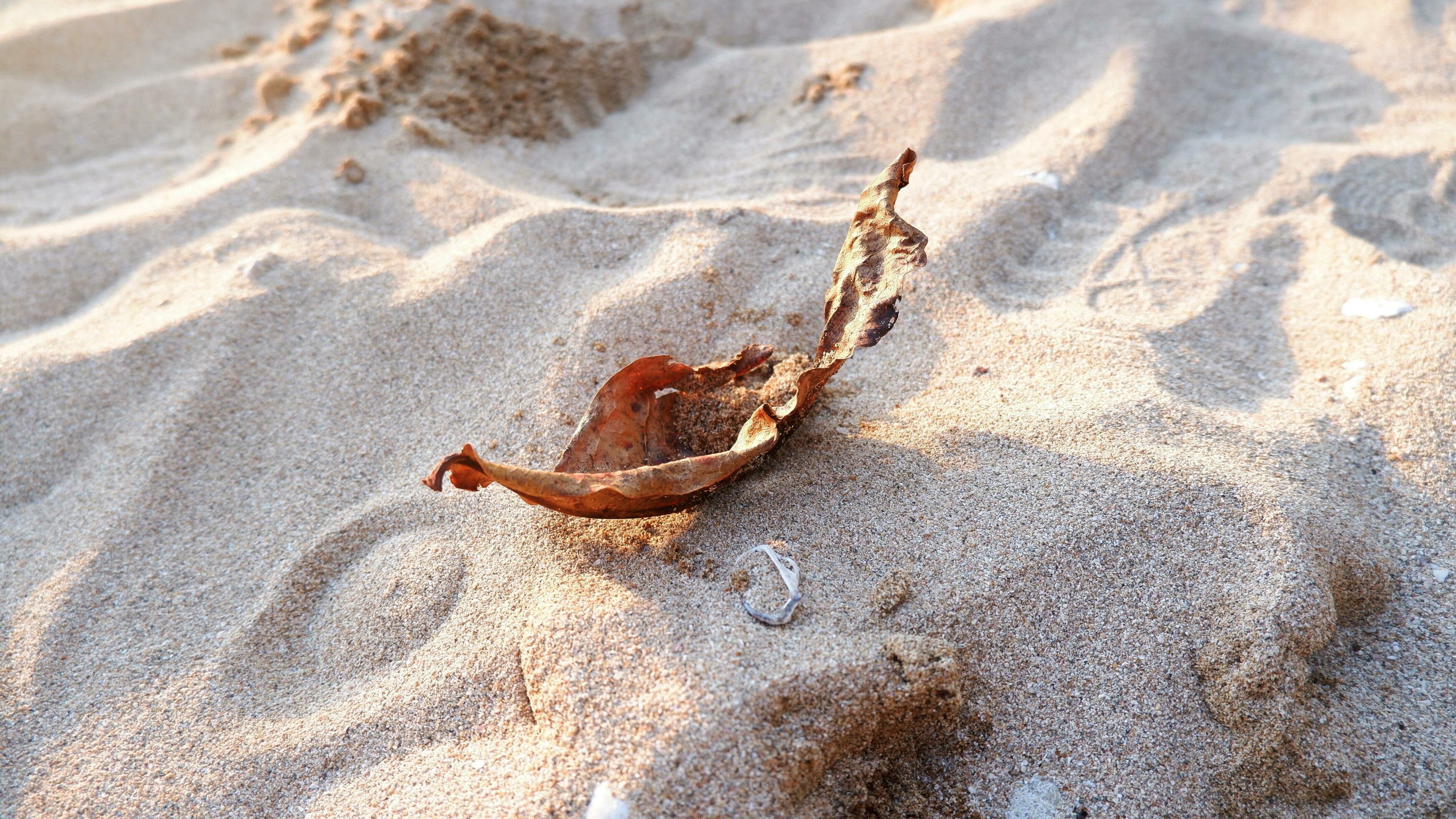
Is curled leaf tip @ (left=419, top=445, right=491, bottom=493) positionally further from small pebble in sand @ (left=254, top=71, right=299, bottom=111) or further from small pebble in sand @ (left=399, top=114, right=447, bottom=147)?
small pebble in sand @ (left=254, top=71, right=299, bottom=111)

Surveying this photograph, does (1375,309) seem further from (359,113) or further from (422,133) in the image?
(359,113)

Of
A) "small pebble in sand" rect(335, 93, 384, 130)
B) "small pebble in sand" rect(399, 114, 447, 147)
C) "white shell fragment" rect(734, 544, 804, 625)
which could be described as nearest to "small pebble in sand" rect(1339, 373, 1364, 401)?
"white shell fragment" rect(734, 544, 804, 625)

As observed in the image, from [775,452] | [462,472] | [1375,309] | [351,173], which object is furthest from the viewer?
[351,173]

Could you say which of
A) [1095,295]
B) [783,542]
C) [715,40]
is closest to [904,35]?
[715,40]

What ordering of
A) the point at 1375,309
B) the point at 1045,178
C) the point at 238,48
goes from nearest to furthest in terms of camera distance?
the point at 1375,309, the point at 1045,178, the point at 238,48

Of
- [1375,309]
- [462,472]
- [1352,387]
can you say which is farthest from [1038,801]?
[1375,309]

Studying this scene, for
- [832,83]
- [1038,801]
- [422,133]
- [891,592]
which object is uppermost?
[832,83]
